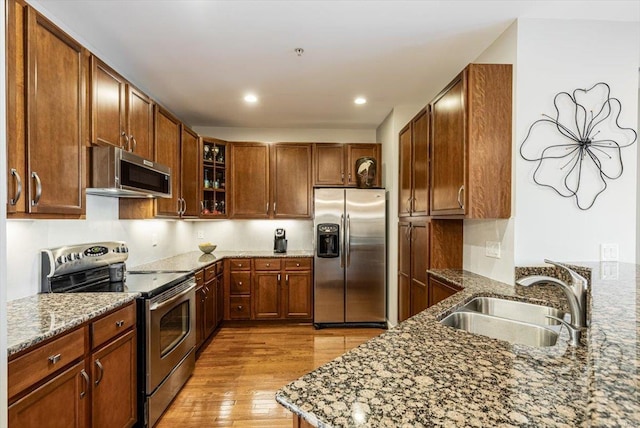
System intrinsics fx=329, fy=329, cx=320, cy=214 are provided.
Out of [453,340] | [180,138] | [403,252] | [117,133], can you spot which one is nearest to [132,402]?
[117,133]

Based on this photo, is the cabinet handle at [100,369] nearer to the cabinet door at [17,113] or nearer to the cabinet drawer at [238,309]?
the cabinet door at [17,113]

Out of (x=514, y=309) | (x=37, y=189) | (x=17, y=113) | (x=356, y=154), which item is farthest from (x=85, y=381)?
(x=356, y=154)

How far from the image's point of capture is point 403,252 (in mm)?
3521

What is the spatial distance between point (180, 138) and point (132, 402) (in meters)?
2.42

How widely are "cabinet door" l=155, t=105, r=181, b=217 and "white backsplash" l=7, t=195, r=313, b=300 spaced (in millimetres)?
323

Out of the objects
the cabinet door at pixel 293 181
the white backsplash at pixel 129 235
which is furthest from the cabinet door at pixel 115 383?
the cabinet door at pixel 293 181

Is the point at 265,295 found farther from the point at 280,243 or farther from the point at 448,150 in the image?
the point at 448,150

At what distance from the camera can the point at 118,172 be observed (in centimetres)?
203

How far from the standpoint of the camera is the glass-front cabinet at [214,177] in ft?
13.6

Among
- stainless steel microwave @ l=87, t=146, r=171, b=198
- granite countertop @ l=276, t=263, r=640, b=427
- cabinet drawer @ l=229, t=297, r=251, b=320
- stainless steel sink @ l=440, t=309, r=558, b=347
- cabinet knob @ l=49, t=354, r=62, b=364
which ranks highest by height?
stainless steel microwave @ l=87, t=146, r=171, b=198

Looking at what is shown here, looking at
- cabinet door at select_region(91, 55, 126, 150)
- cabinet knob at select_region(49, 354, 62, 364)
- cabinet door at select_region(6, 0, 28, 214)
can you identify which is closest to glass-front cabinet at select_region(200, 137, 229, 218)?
cabinet door at select_region(91, 55, 126, 150)

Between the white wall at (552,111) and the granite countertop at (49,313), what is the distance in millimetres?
2407

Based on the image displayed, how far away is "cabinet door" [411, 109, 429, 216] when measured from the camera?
2.72 metres

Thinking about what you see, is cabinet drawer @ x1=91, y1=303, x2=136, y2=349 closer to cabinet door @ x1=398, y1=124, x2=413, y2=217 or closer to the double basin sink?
the double basin sink
